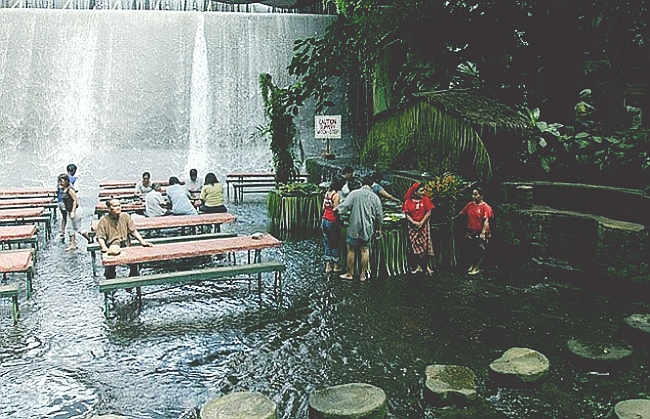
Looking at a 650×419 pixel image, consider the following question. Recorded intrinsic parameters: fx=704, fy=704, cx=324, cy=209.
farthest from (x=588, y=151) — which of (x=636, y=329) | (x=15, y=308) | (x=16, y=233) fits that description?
(x=16, y=233)

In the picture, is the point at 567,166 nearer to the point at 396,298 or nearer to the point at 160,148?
the point at 396,298

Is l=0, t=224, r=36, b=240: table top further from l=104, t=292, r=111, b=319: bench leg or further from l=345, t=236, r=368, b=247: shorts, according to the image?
l=345, t=236, r=368, b=247: shorts

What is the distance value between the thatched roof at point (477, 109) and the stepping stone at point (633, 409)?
450 centimetres

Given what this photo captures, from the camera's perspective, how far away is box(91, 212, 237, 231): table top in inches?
413

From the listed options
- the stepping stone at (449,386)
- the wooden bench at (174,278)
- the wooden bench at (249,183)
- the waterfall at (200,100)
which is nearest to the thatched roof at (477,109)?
the wooden bench at (174,278)

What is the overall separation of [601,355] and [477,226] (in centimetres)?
349

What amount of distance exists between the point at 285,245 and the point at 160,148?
9151mm

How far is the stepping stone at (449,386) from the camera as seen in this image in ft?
18.0

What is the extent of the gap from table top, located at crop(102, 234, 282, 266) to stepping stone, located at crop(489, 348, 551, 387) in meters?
3.68

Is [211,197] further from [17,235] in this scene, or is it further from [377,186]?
[17,235]

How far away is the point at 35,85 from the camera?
741 inches

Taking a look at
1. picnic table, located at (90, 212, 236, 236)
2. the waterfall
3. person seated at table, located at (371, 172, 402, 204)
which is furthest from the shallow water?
the waterfall

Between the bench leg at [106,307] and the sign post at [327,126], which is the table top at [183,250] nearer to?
the bench leg at [106,307]

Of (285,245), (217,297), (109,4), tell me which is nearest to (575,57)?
(285,245)
